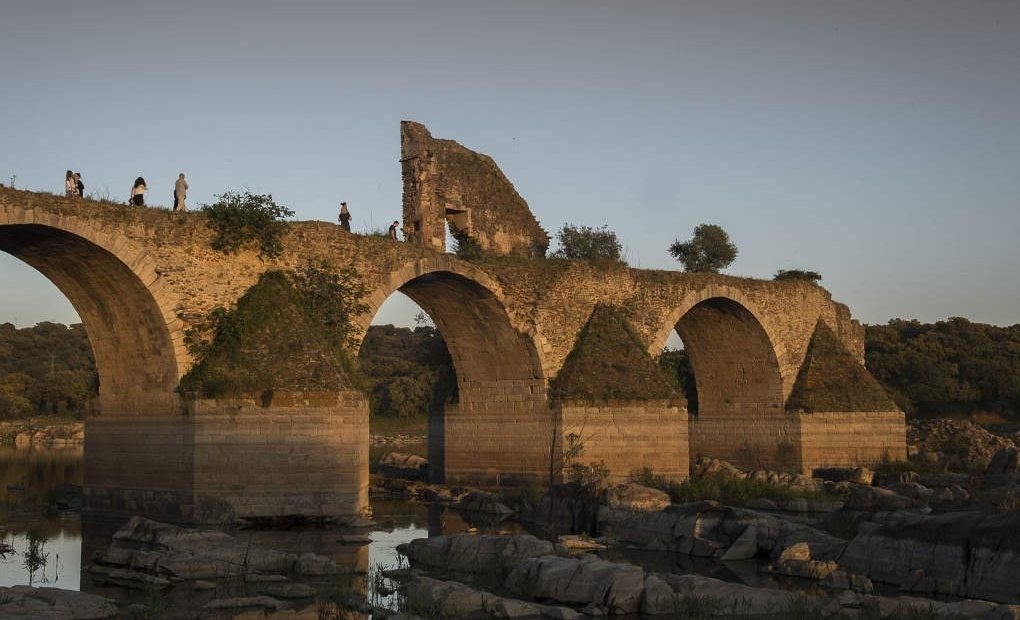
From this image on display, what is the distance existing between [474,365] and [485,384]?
588 mm

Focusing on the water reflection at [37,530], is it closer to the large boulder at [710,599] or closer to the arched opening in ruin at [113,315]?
the arched opening in ruin at [113,315]

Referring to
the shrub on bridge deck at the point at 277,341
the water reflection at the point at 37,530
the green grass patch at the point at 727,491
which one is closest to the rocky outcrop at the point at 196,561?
the water reflection at the point at 37,530

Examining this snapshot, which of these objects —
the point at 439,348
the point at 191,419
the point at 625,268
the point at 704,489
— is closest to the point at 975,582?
the point at 704,489

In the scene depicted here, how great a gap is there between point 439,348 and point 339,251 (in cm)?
927

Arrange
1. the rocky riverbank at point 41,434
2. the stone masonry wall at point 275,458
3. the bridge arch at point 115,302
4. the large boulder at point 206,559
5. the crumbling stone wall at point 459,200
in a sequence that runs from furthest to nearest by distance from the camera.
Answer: the rocky riverbank at point 41,434, the crumbling stone wall at point 459,200, the bridge arch at point 115,302, the stone masonry wall at point 275,458, the large boulder at point 206,559

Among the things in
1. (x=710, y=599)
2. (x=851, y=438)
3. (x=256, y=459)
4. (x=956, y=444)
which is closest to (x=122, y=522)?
(x=256, y=459)

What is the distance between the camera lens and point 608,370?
94.3ft

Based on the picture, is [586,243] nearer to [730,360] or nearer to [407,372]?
[730,360]

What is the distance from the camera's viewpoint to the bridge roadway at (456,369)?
2053 cm

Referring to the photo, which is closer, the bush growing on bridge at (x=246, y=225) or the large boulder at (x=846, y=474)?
the bush growing on bridge at (x=246, y=225)

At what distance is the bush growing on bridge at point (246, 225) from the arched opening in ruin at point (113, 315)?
1718 mm

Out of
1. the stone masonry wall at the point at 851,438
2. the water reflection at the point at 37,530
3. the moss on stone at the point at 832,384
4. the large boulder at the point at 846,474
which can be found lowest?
the water reflection at the point at 37,530

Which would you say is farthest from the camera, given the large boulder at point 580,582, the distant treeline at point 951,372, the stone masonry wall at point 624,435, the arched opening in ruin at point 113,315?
the distant treeline at point 951,372

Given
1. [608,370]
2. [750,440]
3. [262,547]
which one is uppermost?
[608,370]
